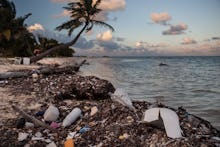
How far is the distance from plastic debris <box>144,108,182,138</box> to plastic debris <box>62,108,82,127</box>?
1505 millimetres

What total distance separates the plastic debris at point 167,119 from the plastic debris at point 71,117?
1.50 metres

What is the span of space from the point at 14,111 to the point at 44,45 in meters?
39.8

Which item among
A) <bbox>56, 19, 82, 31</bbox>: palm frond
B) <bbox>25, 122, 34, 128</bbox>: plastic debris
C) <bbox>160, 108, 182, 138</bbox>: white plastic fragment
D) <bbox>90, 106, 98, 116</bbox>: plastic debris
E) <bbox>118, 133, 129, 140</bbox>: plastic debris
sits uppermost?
<bbox>56, 19, 82, 31</bbox>: palm frond

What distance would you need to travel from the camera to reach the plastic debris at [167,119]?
4129 mm

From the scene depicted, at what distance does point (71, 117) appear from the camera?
518 centimetres

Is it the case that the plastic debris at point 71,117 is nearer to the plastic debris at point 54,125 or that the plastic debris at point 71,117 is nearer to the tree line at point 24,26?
the plastic debris at point 54,125

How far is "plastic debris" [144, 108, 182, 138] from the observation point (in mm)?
4129

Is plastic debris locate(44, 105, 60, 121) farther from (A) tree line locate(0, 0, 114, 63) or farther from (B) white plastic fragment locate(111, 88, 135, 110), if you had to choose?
(A) tree line locate(0, 0, 114, 63)

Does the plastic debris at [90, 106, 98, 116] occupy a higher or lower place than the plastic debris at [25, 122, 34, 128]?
higher

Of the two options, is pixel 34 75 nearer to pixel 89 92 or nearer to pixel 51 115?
pixel 89 92

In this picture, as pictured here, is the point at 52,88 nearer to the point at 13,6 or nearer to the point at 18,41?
the point at 13,6

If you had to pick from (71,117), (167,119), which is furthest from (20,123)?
(167,119)

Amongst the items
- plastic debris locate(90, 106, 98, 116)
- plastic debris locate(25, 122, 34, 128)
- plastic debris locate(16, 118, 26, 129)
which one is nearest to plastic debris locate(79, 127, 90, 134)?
plastic debris locate(90, 106, 98, 116)

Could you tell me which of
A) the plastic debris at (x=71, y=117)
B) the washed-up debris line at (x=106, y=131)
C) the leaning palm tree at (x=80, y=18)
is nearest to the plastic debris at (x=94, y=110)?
the washed-up debris line at (x=106, y=131)
